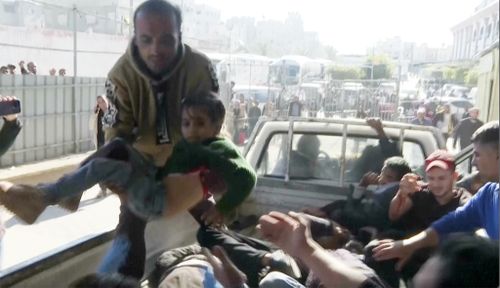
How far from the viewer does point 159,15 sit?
63 cm

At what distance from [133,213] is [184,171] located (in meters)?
0.09

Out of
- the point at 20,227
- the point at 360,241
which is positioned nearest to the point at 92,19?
the point at 20,227

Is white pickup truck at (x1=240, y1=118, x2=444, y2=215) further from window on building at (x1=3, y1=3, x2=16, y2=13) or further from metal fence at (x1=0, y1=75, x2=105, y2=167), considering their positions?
window on building at (x1=3, y1=3, x2=16, y2=13)

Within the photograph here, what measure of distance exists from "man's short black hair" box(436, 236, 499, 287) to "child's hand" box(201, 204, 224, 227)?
11.7 inches

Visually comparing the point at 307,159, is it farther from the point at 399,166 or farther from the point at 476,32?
the point at 476,32

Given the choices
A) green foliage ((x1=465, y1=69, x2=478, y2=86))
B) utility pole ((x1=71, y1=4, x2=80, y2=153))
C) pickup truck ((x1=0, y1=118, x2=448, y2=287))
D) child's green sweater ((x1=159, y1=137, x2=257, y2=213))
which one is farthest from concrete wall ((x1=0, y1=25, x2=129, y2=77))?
green foliage ((x1=465, y1=69, x2=478, y2=86))

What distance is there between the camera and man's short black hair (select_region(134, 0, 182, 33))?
0.62 m

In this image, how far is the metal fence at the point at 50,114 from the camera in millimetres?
732

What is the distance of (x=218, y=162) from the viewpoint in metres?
0.67

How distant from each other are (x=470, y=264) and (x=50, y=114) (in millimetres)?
612

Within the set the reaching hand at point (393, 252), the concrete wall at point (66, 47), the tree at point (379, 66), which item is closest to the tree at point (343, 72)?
the tree at point (379, 66)

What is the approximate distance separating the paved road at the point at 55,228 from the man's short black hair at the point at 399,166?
479 mm

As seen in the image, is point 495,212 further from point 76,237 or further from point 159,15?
point 76,237

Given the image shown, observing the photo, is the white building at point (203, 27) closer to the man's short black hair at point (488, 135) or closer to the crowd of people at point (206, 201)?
the crowd of people at point (206, 201)
